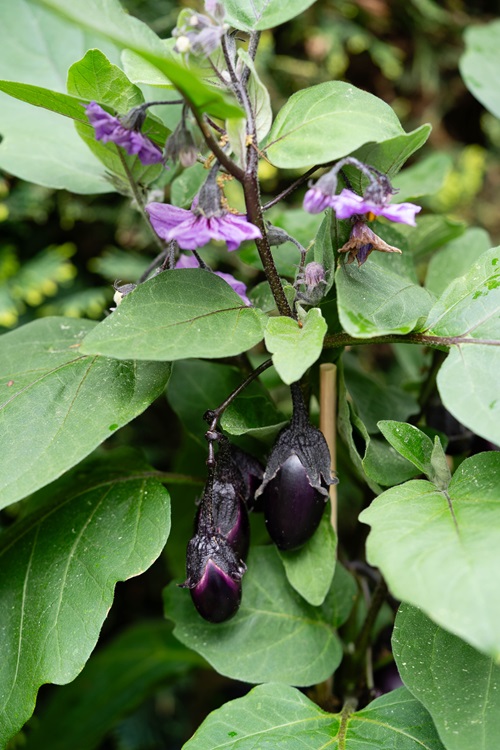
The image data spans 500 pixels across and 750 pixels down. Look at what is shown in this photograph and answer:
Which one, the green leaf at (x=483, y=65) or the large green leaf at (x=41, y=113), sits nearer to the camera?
the large green leaf at (x=41, y=113)

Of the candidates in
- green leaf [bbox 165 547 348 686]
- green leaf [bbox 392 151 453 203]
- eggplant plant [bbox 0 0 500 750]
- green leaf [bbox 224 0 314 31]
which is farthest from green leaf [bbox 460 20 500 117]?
green leaf [bbox 165 547 348 686]

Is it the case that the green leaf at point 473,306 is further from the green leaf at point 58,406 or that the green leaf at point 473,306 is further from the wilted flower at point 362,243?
the green leaf at point 58,406

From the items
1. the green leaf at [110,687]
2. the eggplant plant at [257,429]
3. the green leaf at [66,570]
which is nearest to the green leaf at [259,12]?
the eggplant plant at [257,429]

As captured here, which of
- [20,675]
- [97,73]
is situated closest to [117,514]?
[20,675]

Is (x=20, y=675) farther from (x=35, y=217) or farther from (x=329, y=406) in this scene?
(x=35, y=217)

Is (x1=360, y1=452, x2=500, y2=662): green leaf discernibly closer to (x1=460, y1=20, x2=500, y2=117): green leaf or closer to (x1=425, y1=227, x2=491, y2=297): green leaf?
(x1=425, y1=227, x2=491, y2=297): green leaf

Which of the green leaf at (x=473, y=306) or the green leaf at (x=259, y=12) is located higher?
the green leaf at (x=259, y=12)

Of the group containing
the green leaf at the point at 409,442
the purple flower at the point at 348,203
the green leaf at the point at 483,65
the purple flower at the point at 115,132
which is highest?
the purple flower at the point at 115,132
